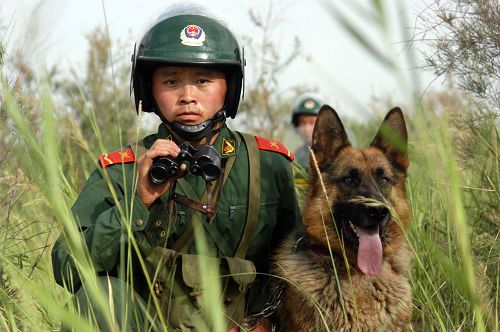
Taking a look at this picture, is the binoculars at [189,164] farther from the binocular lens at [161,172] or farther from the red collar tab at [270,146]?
the red collar tab at [270,146]

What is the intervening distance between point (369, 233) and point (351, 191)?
304 millimetres

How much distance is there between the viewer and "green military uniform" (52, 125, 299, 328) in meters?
2.71

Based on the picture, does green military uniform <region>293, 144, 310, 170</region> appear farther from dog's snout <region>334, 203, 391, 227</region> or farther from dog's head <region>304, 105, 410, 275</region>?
dog's snout <region>334, 203, 391, 227</region>

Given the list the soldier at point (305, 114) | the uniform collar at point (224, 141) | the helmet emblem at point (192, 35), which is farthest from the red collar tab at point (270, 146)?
the soldier at point (305, 114)

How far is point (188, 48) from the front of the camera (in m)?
3.16

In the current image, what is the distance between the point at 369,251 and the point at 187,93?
115 centimetres

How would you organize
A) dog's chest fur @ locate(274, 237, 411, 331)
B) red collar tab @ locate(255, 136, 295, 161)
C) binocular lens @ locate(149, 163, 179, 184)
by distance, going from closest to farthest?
binocular lens @ locate(149, 163, 179, 184) < dog's chest fur @ locate(274, 237, 411, 331) < red collar tab @ locate(255, 136, 295, 161)

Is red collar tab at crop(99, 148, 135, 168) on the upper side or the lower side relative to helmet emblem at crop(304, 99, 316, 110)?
upper

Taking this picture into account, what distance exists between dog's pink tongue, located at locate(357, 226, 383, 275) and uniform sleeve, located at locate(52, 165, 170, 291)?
3.16ft

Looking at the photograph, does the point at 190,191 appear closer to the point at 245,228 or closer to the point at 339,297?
the point at 245,228

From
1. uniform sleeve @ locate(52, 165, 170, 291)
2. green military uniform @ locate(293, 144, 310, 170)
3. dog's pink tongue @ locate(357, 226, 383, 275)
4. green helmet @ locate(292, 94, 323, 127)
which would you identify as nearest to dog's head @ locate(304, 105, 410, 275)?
dog's pink tongue @ locate(357, 226, 383, 275)

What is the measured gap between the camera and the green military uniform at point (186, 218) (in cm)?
271

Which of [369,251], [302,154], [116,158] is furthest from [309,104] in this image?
[116,158]

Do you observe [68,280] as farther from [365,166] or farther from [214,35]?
[365,166]
